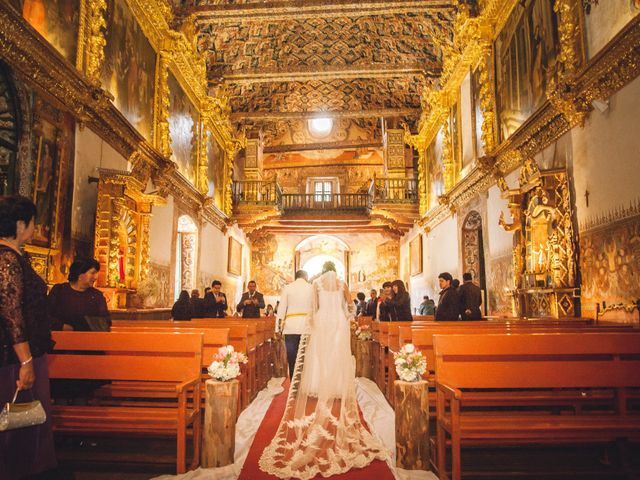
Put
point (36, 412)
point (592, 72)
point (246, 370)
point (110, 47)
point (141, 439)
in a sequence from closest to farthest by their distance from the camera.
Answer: point (36, 412) → point (141, 439) → point (246, 370) → point (592, 72) → point (110, 47)

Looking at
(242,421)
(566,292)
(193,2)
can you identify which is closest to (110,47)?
(193,2)

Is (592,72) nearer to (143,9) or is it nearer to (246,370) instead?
(246,370)

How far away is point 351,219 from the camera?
2356 cm

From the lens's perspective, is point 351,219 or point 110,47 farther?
point 351,219

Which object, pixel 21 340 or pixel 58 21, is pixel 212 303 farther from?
pixel 21 340

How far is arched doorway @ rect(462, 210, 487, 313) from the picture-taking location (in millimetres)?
14396

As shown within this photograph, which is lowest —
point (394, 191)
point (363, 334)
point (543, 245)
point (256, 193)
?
point (363, 334)

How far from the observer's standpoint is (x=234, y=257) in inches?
870

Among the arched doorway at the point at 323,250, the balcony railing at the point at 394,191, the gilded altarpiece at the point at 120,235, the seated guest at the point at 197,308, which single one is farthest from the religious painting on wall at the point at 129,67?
the arched doorway at the point at 323,250

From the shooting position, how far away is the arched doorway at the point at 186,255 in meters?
16.0

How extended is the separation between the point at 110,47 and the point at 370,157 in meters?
19.3

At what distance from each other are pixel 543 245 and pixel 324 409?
604 cm

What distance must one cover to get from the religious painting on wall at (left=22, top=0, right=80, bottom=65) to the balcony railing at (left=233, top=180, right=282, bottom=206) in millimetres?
14054

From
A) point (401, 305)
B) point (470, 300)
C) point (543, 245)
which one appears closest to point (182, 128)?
point (401, 305)
